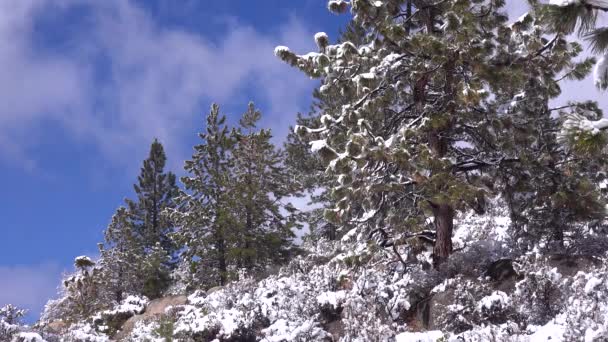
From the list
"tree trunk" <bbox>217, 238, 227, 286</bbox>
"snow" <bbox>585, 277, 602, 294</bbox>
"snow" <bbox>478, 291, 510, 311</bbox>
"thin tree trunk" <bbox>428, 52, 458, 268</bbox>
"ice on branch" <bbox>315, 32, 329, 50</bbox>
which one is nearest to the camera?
"snow" <bbox>585, 277, 602, 294</bbox>

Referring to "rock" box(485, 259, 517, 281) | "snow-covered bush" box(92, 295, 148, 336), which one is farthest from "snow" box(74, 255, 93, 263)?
"rock" box(485, 259, 517, 281)

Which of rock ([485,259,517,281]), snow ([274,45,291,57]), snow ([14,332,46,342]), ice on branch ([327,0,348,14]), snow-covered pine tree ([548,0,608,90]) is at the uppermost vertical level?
ice on branch ([327,0,348,14])

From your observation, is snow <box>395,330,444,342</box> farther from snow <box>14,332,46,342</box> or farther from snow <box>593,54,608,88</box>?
snow <box>14,332,46,342</box>

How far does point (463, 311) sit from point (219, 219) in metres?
15.9

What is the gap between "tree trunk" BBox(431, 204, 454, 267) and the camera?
37.9 ft

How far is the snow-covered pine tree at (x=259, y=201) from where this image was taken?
23922mm

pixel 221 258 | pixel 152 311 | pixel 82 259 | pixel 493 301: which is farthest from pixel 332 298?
pixel 82 259

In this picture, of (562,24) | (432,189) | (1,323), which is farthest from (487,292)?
(1,323)

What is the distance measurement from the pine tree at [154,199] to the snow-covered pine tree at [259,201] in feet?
42.9

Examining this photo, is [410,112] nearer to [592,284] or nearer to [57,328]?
[592,284]

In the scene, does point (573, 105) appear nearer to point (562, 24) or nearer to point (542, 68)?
point (542, 68)

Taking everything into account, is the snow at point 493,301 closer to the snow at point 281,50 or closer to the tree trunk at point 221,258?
the snow at point 281,50

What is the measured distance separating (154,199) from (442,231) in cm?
2975

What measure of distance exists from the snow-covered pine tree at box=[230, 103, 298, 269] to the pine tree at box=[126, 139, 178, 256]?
13077mm
